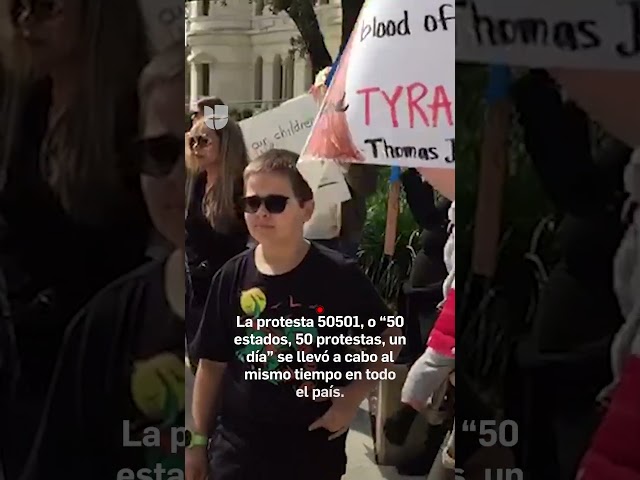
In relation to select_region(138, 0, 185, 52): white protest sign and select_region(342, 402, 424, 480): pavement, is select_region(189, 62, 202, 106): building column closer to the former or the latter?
select_region(138, 0, 185, 52): white protest sign

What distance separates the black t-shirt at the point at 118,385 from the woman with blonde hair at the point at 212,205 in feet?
0.28

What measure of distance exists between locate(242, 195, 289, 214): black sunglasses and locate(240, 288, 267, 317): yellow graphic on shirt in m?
0.17

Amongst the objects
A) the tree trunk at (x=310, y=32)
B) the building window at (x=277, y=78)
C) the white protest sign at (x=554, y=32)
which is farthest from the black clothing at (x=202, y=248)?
the white protest sign at (x=554, y=32)

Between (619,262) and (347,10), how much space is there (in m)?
0.76

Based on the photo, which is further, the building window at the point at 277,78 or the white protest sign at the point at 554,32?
the building window at the point at 277,78

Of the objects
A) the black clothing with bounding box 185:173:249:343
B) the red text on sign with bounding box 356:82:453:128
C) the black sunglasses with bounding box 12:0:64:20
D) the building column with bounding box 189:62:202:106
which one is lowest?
the black clothing with bounding box 185:173:249:343

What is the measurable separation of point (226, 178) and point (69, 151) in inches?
12.8

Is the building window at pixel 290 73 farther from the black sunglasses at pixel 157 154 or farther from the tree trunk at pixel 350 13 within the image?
the black sunglasses at pixel 157 154

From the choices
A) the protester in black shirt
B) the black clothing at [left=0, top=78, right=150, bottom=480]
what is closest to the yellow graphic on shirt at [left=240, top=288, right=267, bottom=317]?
the protester in black shirt

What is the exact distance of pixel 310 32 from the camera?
2.02 metres

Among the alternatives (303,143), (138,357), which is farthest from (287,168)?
(138,357)

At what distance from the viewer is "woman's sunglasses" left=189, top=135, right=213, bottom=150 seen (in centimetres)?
200

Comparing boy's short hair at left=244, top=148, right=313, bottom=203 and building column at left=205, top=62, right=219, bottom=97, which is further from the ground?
building column at left=205, top=62, right=219, bottom=97

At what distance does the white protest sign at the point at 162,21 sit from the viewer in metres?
1.92
